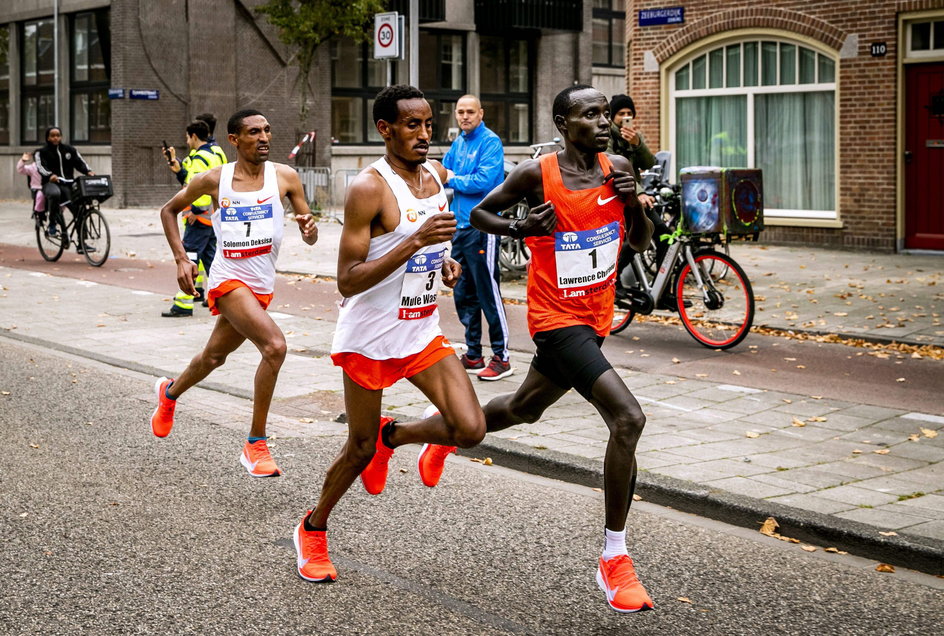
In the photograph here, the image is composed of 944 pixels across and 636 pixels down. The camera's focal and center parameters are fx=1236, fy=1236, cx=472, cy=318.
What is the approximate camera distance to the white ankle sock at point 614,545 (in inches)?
187

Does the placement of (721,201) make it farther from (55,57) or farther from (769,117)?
(55,57)

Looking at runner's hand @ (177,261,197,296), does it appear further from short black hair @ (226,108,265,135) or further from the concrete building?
the concrete building

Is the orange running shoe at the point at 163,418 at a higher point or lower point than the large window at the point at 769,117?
lower

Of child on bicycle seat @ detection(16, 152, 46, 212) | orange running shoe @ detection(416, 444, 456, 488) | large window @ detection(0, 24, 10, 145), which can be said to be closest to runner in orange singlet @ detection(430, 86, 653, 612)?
orange running shoe @ detection(416, 444, 456, 488)

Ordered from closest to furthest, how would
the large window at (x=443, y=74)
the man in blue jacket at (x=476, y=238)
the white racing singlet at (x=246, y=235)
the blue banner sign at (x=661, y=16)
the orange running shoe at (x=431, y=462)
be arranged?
1. the orange running shoe at (x=431, y=462)
2. the white racing singlet at (x=246, y=235)
3. the man in blue jacket at (x=476, y=238)
4. the blue banner sign at (x=661, y=16)
5. the large window at (x=443, y=74)

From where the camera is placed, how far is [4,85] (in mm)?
36875

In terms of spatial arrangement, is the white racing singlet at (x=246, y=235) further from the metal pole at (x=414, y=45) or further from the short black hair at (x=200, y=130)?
the metal pole at (x=414, y=45)

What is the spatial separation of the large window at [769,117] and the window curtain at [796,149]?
0.05 ft

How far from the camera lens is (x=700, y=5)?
20.2m

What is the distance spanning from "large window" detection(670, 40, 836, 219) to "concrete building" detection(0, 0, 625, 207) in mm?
10411

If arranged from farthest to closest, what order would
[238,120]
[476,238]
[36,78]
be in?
[36,78], [476,238], [238,120]

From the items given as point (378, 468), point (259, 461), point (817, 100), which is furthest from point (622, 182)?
point (817, 100)

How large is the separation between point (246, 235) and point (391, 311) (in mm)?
2275

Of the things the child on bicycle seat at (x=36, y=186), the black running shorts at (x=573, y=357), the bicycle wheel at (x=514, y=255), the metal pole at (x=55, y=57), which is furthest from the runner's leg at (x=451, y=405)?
the metal pole at (x=55, y=57)
